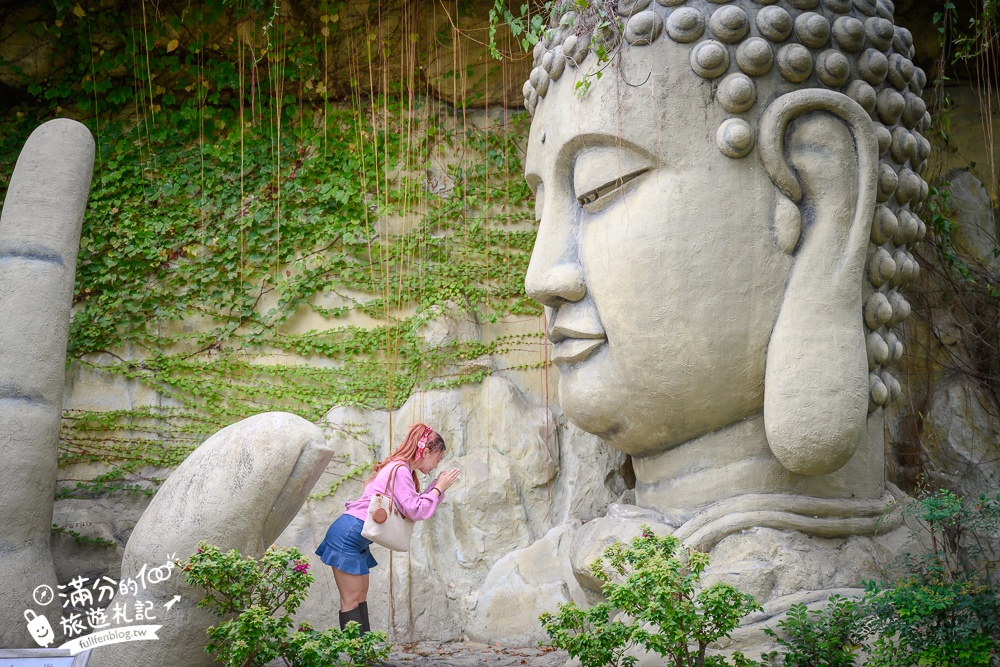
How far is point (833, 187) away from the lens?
3.79 metres

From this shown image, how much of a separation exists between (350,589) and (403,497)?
0.46 metres

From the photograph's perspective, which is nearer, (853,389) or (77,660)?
(77,660)

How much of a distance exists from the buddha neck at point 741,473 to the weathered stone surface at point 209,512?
1476 millimetres

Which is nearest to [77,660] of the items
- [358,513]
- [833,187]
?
[358,513]

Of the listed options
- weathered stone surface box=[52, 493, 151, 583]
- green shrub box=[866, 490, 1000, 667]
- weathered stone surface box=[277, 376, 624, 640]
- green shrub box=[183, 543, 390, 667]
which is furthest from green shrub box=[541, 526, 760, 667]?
weathered stone surface box=[52, 493, 151, 583]

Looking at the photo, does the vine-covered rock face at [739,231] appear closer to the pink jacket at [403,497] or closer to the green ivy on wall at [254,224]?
the pink jacket at [403,497]

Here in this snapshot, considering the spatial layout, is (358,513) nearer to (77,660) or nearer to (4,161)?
(77,660)

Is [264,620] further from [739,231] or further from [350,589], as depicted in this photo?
[739,231]

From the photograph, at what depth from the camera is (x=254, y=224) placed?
586 centimetres

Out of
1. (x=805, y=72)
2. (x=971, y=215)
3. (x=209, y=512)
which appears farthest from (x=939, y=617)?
(x=971, y=215)

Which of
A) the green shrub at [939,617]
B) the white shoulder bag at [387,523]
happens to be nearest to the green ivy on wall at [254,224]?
the white shoulder bag at [387,523]

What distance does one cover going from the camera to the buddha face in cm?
376

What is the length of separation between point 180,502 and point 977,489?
4.12 m

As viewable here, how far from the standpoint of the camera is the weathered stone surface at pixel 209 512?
12.0 ft
